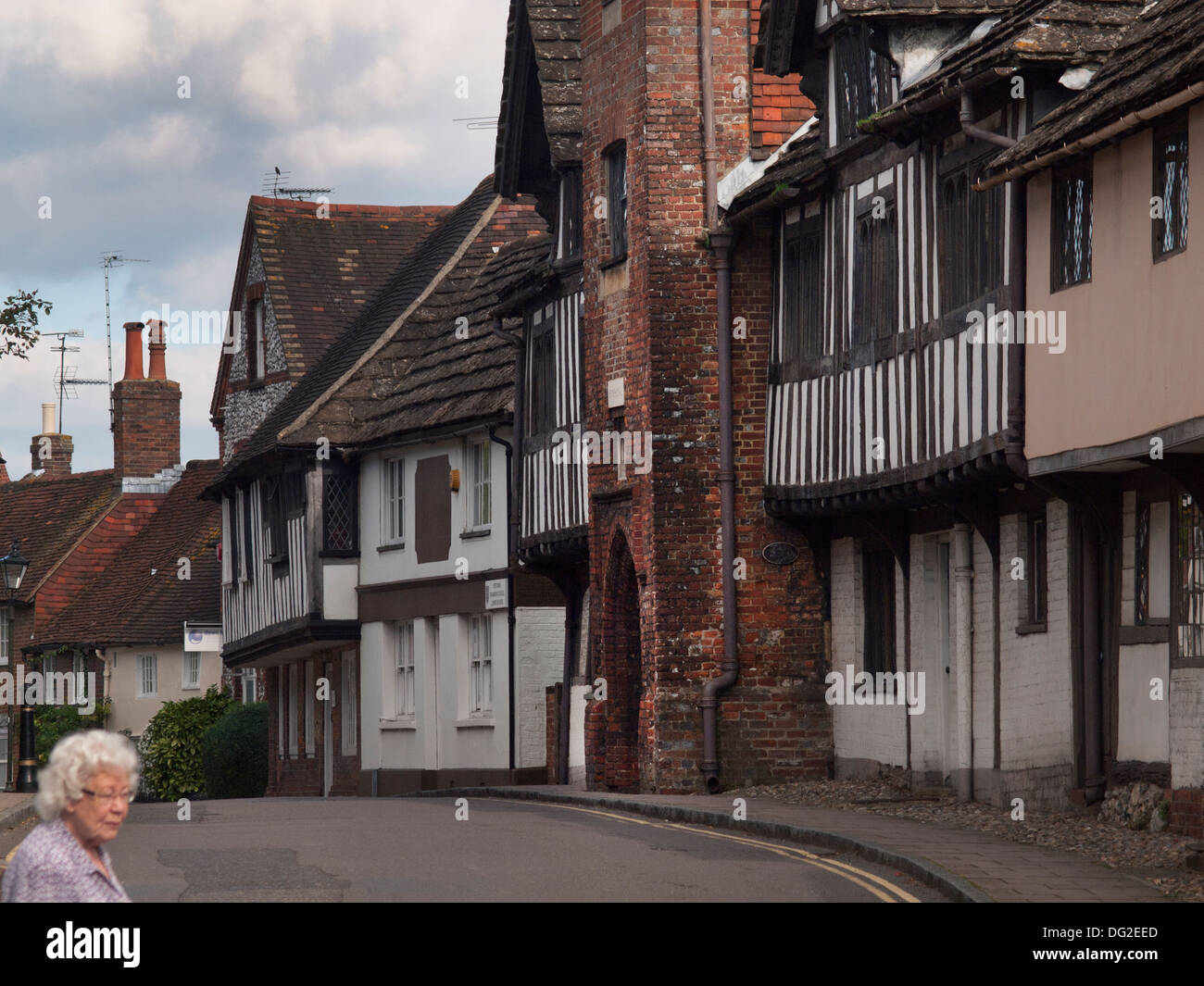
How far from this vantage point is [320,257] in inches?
1759

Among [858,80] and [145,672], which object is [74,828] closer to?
[858,80]

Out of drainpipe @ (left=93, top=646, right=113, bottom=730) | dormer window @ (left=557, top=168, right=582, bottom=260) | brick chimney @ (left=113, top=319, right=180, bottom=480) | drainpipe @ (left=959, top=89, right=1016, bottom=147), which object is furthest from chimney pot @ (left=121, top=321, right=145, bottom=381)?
drainpipe @ (left=959, top=89, right=1016, bottom=147)

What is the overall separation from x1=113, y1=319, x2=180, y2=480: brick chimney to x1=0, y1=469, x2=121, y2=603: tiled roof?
928mm

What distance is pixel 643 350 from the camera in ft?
81.3

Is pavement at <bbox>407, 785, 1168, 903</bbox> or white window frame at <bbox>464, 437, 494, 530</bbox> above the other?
white window frame at <bbox>464, 437, 494, 530</bbox>

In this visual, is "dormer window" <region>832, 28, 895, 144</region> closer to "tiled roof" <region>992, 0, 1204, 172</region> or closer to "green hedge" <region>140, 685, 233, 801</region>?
"tiled roof" <region>992, 0, 1204, 172</region>

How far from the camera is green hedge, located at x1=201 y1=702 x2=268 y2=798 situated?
42500 mm

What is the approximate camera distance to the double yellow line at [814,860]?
43.8ft

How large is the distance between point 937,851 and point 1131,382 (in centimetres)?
365

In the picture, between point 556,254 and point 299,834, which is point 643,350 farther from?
point 299,834

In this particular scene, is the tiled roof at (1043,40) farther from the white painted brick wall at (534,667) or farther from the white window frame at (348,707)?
the white window frame at (348,707)

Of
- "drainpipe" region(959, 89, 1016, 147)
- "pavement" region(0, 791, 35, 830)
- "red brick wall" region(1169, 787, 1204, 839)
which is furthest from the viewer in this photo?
"pavement" region(0, 791, 35, 830)

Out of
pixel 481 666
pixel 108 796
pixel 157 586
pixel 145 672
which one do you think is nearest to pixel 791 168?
pixel 481 666
